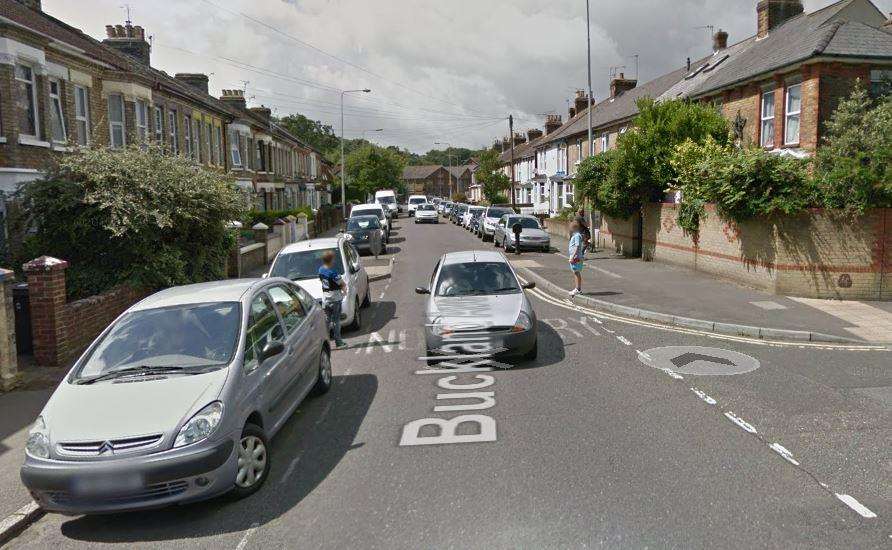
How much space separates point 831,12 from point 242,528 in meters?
25.7

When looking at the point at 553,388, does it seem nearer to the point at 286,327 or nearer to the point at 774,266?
the point at 286,327

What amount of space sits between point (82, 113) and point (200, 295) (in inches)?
571

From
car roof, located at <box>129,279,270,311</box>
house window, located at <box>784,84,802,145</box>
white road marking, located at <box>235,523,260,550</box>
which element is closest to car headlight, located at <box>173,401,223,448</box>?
white road marking, located at <box>235,523,260,550</box>

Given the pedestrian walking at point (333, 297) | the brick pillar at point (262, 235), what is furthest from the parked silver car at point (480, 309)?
the brick pillar at point (262, 235)

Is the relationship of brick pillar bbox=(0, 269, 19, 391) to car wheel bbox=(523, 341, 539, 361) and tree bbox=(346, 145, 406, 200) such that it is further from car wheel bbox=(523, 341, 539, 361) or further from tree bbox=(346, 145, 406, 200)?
tree bbox=(346, 145, 406, 200)

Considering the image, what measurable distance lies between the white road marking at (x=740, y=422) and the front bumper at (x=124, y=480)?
200 inches

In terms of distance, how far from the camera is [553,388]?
28.1 ft

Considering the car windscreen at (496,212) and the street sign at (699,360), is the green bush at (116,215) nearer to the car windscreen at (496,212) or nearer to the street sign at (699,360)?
the street sign at (699,360)

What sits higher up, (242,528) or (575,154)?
(575,154)

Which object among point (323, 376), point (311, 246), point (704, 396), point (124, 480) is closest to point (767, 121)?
point (311, 246)

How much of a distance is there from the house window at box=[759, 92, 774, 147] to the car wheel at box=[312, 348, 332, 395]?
18.1 metres

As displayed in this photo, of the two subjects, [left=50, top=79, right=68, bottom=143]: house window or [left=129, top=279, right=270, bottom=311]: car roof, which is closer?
[left=129, top=279, right=270, bottom=311]: car roof

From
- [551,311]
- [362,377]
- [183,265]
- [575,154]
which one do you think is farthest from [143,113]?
[575,154]

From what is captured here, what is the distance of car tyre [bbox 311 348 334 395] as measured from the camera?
849 cm
